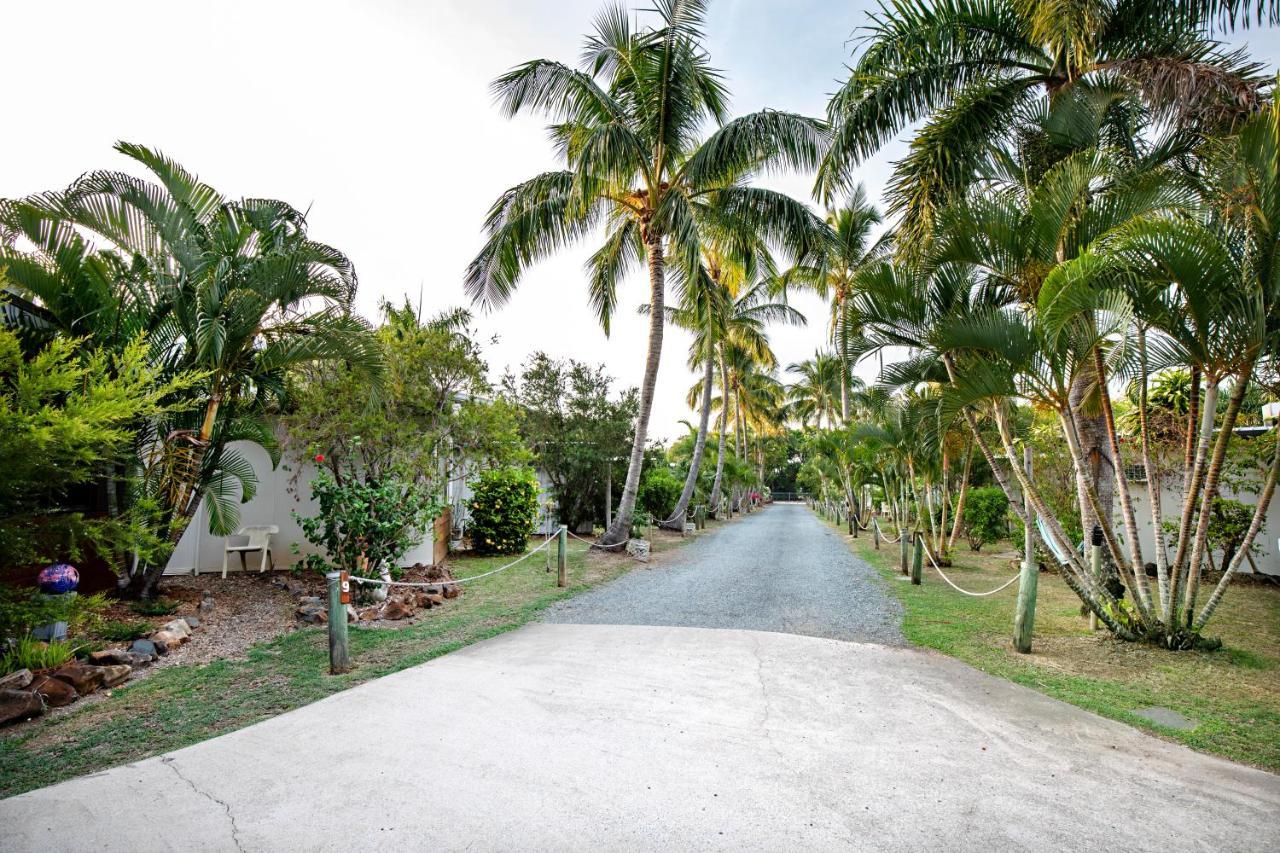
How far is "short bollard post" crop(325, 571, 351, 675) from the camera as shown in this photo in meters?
5.05

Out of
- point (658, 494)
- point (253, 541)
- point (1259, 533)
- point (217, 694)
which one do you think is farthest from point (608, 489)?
point (1259, 533)

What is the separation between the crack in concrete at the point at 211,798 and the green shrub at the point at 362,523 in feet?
14.3

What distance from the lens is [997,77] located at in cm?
840

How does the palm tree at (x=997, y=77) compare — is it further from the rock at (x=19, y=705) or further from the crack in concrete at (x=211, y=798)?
the rock at (x=19, y=705)

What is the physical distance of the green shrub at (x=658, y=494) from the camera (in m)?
20.3

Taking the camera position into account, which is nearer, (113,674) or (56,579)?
(113,674)

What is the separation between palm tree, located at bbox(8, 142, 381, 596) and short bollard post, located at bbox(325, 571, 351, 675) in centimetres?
317

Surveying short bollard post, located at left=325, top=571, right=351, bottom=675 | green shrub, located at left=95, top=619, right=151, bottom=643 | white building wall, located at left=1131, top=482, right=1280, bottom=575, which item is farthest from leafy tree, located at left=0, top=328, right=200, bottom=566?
white building wall, located at left=1131, top=482, right=1280, bottom=575

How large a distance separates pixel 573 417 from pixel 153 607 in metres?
10.4

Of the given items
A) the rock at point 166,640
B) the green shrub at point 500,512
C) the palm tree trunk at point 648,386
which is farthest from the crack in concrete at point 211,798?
the palm tree trunk at point 648,386

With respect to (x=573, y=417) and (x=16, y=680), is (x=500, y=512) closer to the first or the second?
(x=573, y=417)

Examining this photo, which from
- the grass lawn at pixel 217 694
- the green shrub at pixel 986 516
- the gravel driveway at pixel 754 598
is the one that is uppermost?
the green shrub at pixel 986 516

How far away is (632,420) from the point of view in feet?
54.1

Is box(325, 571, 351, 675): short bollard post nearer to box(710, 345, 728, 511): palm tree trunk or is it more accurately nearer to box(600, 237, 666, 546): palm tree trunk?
box(600, 237, 666, 546): palm tree trunk
